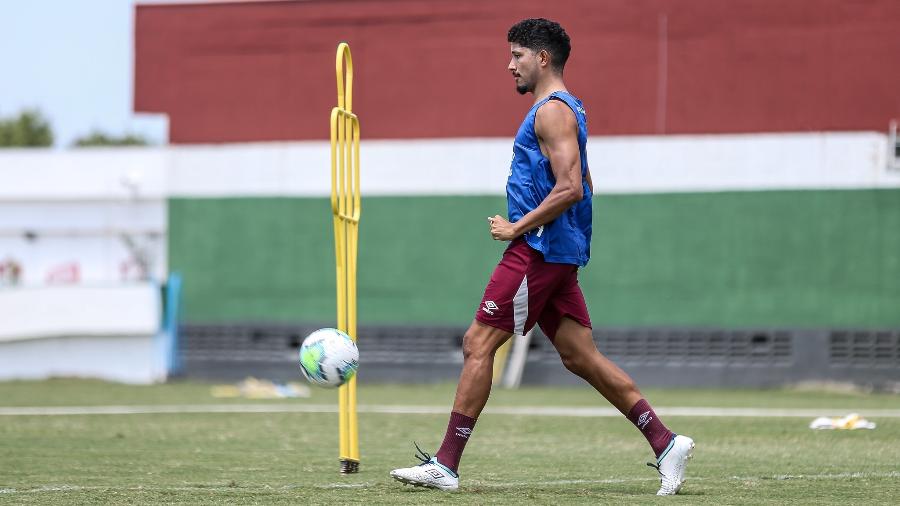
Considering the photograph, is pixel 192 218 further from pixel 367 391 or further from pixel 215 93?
pixel 367 391

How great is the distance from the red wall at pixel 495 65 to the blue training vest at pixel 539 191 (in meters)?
14.9

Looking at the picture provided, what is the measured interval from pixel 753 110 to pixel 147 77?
9931mm

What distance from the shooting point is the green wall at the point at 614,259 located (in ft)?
70.3

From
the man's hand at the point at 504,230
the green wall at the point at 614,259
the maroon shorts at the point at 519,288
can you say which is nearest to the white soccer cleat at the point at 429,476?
the maroon shorts at the point at 519,288

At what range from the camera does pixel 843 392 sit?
20.7 m

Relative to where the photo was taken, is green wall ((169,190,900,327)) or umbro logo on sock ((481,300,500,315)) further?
green wall ((169,190,900,327))

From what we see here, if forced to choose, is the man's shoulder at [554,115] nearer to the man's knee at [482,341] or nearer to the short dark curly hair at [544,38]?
the short dark curly hair at [544,38]

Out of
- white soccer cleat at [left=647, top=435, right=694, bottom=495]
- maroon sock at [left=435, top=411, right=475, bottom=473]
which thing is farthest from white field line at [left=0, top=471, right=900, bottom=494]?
white soccer cleat at [left=647, top=435, right=694, bottom=495]

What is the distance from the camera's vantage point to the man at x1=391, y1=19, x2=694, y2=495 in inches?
296

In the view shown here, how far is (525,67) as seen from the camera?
7.81m

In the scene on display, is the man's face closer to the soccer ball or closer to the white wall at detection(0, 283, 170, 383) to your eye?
the soccer ball

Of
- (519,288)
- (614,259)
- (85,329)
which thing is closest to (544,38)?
(519,288)

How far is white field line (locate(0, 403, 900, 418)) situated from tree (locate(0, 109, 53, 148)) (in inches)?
2443

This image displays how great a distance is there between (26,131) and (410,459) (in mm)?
70622
